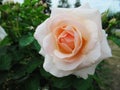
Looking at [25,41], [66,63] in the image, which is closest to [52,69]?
[66,63]

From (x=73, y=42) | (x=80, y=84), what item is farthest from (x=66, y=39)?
(x=80, y=84)

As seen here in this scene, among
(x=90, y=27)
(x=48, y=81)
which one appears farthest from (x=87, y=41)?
(x=48, y=81)

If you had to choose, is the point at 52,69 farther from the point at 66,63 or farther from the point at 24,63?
the point at 24,63

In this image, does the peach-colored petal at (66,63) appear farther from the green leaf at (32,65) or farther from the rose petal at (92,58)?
the green leaf at (32,65)

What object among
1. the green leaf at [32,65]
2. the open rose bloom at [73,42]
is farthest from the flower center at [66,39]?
the green leaf at [32,65]

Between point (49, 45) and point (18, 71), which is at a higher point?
point (49, 45)

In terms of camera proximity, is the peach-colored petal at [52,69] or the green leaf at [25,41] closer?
the peach-colored petal at [52,69]

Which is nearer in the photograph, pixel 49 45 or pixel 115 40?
pixel 49 45

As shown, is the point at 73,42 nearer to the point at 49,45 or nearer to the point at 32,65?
the point at 49,45

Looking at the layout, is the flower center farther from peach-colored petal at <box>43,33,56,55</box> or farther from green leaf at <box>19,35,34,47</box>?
green leaf at <box>19,35,34,47</box>
